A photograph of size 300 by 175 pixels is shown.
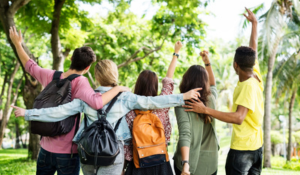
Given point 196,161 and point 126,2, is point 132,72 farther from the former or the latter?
point 196,161

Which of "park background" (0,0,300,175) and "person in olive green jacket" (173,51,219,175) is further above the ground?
"park background" (0,0,300,175)

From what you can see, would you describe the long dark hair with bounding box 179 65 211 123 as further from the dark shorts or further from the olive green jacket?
the dark shorts

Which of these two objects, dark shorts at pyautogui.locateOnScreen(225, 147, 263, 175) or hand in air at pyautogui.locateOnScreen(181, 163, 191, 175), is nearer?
hand in air at pyautogui.locateOnScreen(181, 163, 191, 175)

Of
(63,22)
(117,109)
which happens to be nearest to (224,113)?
(117,109)

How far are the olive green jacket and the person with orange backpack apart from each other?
173 millimetres

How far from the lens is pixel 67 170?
296 cm

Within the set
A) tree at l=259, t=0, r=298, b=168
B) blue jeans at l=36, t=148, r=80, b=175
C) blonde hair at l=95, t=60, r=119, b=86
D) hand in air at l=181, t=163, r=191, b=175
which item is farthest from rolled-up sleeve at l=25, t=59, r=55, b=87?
tree at l=259, t=0, r=298, b=168

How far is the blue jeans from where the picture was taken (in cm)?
295

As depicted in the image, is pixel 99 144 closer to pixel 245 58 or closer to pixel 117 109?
pixel 117 109

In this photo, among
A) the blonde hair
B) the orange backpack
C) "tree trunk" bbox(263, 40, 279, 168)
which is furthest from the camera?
"tree trunk" bbox(263, 40, 279, 168)

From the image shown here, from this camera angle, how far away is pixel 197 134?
2955 mm

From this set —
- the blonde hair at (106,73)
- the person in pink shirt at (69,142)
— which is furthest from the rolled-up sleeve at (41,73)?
the blonde hair at (106,73)

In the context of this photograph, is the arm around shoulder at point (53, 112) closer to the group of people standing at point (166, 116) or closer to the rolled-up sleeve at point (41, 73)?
the group of people standing at point (166, 116)

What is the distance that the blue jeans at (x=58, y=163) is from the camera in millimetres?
2951
